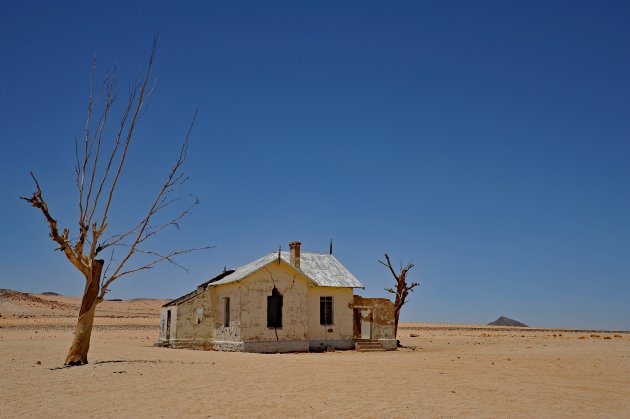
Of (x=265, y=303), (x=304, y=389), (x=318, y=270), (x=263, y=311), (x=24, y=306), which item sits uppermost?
(x=318, y=270)

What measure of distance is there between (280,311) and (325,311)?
2977 mm

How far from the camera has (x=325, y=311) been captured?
96.9 ft

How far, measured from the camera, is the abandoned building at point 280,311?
26656mm

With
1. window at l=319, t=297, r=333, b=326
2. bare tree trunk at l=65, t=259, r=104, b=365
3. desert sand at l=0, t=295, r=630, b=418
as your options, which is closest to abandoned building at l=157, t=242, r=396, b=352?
window at l=319, t=297, r=333, b=326

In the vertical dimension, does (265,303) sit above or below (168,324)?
above

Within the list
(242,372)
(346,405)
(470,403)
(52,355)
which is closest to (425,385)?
(470,403)

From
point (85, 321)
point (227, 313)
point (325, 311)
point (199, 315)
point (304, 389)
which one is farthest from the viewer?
point (325, 311)

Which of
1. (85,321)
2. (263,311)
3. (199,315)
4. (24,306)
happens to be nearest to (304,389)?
(85,321)

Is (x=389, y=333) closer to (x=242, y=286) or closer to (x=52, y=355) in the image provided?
(x=242, y=286)

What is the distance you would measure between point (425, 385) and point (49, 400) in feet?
26.9

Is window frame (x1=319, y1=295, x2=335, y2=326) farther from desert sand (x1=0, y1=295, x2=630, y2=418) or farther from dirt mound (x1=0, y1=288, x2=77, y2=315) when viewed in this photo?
dirt mound (x1=0, y1=288, x2=77, y2=315)

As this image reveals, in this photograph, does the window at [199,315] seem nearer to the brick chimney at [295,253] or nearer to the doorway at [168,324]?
the doorway at [168,324]

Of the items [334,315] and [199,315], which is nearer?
[199,315]

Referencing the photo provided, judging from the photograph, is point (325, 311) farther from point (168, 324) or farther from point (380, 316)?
point (168, 324)
